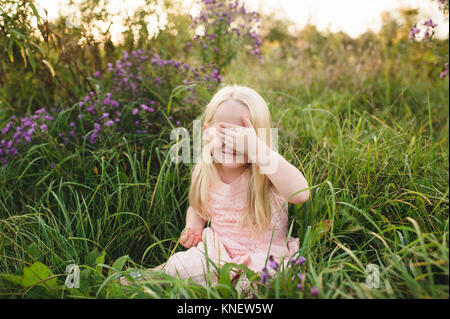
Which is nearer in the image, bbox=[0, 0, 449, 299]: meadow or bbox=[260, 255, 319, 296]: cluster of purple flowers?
bbox=[260, 255, 319, 296]: cluster of purple flowers

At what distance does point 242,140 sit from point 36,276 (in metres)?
1.10

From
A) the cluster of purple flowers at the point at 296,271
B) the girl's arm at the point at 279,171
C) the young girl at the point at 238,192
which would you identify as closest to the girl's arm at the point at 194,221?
the young girl at the point at 238,192

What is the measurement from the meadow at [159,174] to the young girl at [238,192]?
130 millimetres

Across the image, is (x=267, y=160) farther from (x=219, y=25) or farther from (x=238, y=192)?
(x=219, y=25)

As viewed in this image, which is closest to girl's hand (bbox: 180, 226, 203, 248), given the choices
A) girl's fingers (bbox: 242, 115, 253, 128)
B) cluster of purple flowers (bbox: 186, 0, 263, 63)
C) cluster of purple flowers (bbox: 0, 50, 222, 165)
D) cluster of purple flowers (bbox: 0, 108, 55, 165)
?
girl's fingers (bbox: 242, 115, 253, 128)

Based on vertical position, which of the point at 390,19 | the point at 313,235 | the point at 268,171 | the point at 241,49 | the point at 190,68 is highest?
the point at 390,19

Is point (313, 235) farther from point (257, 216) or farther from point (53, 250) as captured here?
point (53, 250)

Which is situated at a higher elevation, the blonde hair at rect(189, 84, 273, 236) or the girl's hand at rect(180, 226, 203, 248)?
the blonde hair at rect(189, 84, 273, 236)

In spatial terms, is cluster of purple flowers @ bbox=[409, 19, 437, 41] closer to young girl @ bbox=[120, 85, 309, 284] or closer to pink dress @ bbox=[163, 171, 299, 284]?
young girl @ bbox=[120, 85, 309, 284]

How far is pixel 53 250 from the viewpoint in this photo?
170 centimetres

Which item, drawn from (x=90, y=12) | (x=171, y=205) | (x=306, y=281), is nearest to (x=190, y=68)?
(x=90, y=12)

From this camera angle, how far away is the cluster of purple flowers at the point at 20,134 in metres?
2.27

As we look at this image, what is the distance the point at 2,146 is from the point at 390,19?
443 centimetres

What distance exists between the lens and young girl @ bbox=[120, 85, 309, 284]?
1581 millimetres
